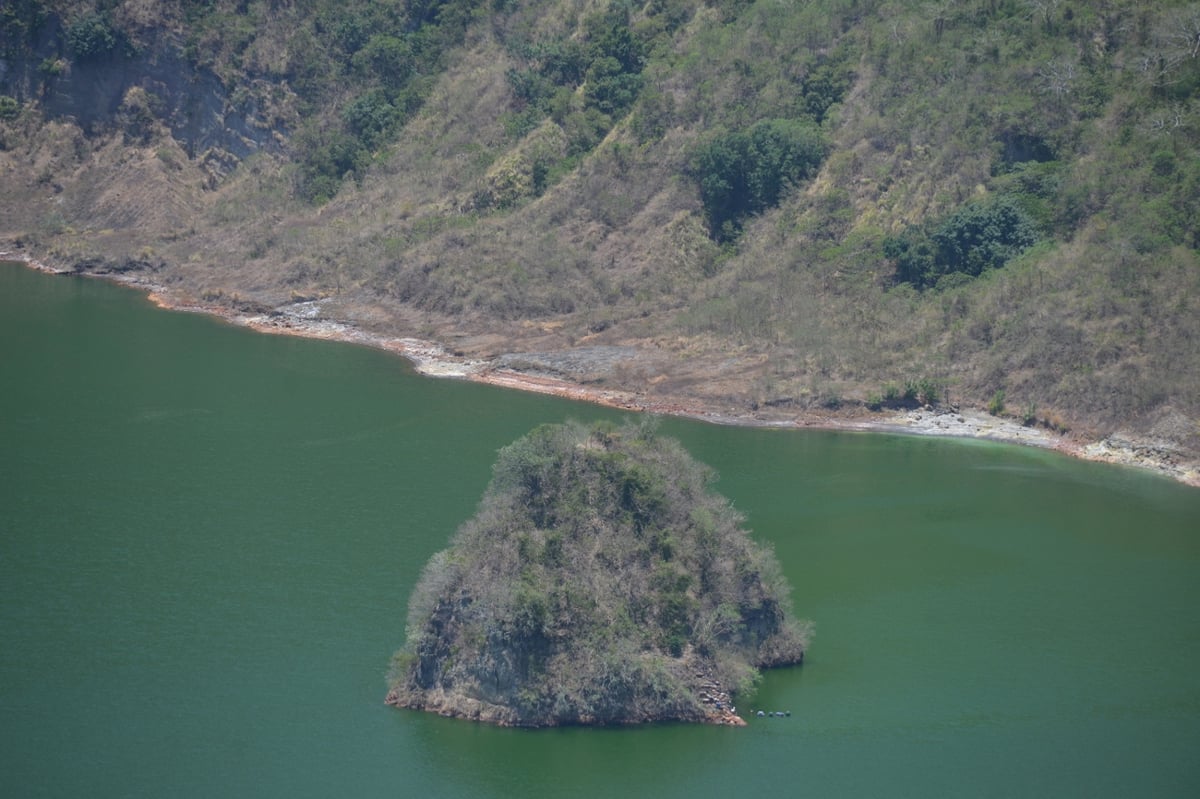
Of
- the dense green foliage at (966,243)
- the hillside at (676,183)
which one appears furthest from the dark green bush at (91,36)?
the dense green foliage at (966,243)

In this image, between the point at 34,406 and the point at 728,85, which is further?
the point at 728,85

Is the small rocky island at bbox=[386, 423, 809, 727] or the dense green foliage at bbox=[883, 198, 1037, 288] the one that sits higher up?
the dense green foliage at bbox=[883, 198, 1037, 288]

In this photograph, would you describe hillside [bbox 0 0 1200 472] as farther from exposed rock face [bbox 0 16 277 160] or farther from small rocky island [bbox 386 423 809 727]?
small rocky island [bbox 386 423 809 727]

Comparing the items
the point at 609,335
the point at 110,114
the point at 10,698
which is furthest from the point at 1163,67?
the point at 110,114

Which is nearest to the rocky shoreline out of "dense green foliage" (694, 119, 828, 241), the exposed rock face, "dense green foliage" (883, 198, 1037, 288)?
"dense green foliage" (883, 198, 1037, 288)

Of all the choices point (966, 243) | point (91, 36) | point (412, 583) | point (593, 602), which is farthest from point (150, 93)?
point (593, 602)

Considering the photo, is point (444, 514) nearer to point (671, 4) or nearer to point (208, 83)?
point (671, 4)

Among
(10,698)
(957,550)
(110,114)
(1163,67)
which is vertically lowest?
(10,698)
